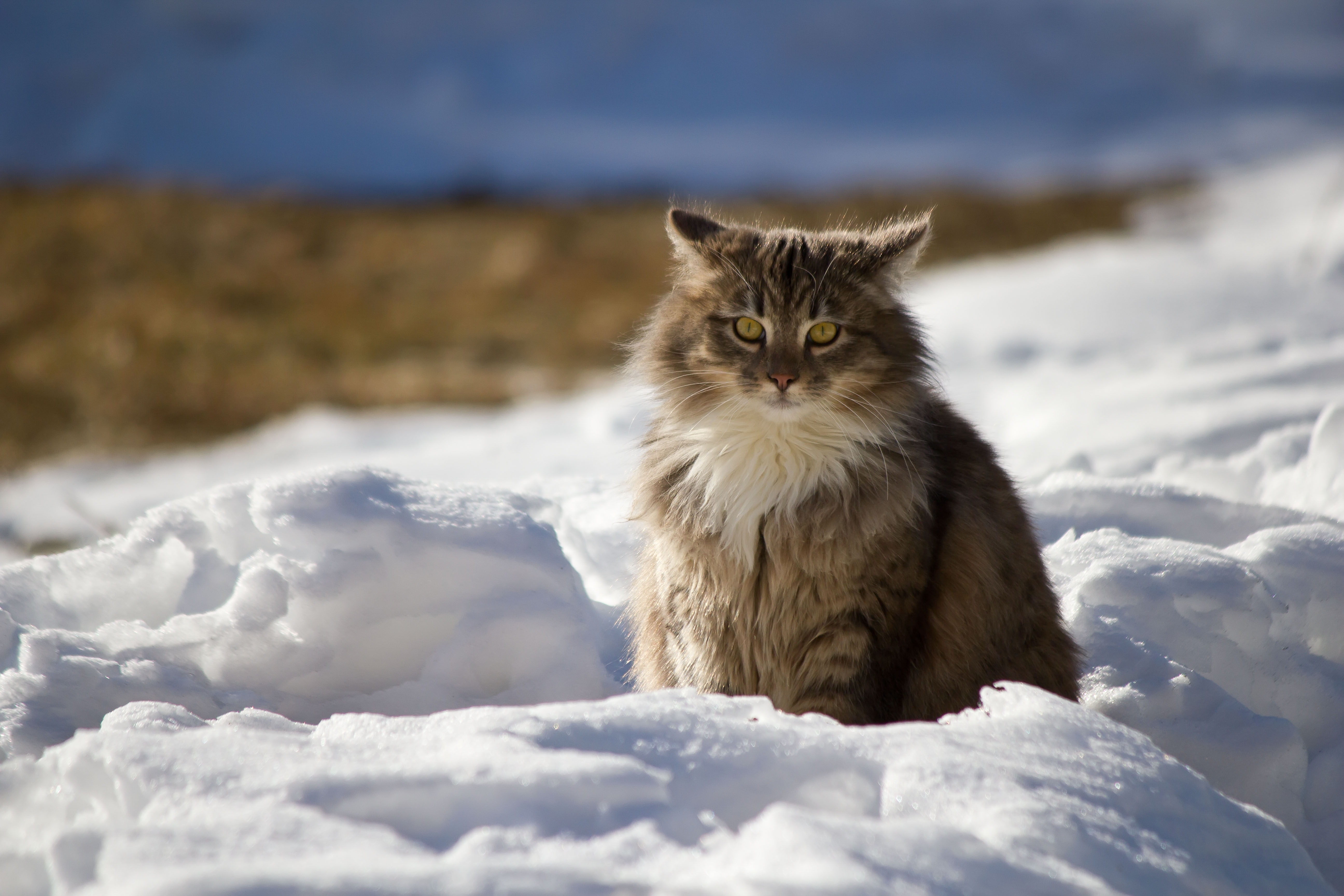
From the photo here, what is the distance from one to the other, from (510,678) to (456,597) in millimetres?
245

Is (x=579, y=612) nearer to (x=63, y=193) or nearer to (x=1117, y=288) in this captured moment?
(x=1117, y=288)

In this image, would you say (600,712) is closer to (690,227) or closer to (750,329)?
(750,329)

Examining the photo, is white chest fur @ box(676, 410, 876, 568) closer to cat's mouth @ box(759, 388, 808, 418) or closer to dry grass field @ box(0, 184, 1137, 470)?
cat's mouth @ box(759, 388, 808, 418)

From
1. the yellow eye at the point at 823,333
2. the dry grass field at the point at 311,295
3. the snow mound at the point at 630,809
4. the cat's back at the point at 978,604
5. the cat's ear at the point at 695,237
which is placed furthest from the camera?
the dry grass field at the point at 311,295

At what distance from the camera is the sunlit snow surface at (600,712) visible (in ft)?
4.68

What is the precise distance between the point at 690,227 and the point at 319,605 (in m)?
1.25

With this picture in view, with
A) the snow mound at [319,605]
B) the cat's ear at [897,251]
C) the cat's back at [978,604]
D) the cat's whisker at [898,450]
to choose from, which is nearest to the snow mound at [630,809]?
the cat's back at [978,604]

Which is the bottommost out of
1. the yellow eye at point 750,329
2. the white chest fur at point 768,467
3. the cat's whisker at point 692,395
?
the white chest fur at point 768,467

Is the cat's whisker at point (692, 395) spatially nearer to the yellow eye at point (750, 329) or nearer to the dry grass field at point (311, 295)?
the yellow eye at point (750, 329)

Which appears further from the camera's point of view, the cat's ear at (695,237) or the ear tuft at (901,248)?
the cat's ear at (695,237)

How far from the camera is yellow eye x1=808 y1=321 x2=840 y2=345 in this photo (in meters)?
2.25

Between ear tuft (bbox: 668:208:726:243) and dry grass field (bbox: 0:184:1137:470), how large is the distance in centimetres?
524

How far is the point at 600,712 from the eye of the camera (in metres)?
1.74

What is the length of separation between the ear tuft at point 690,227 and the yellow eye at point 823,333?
356 mm
